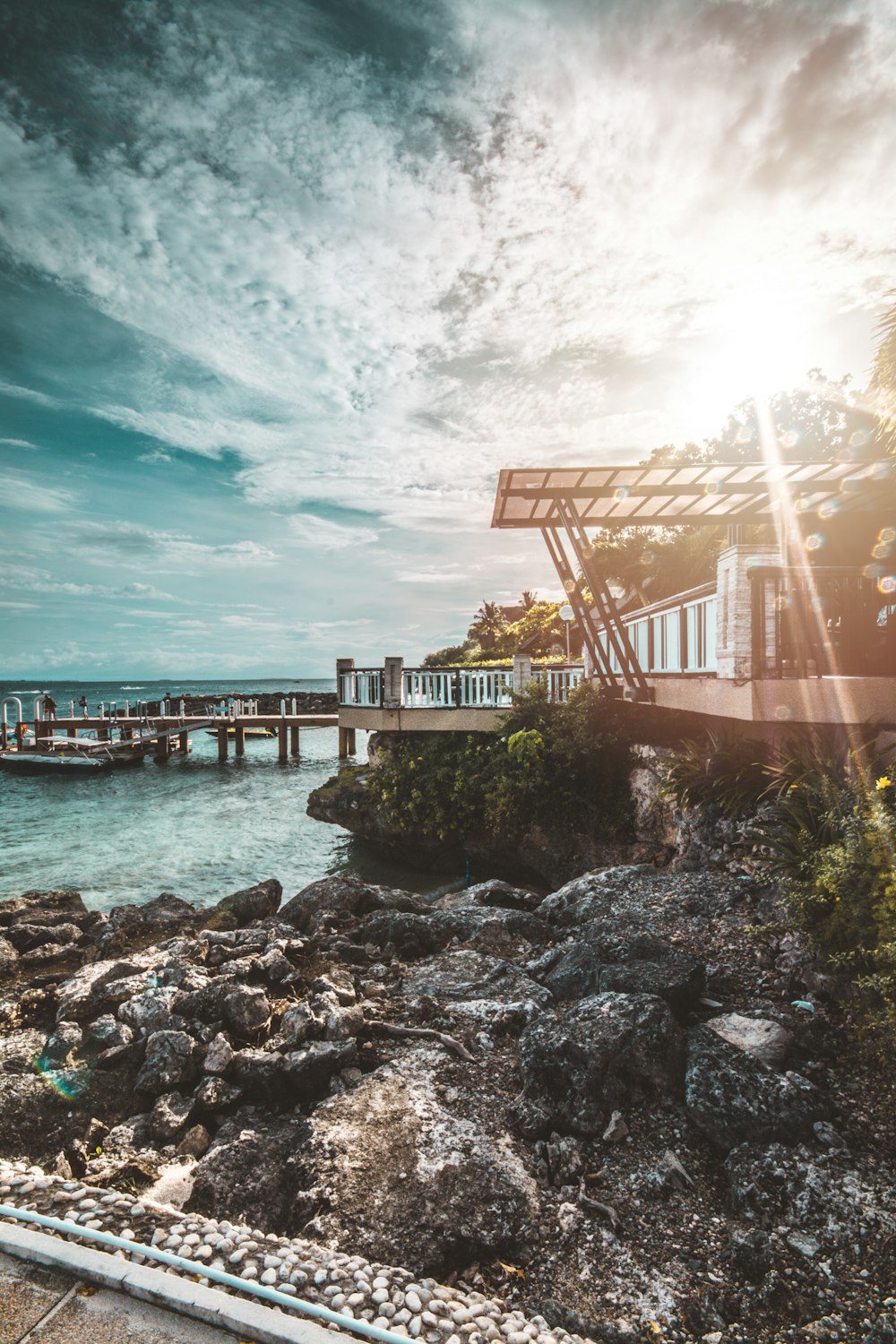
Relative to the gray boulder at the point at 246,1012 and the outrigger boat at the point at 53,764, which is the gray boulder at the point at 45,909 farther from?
the outrigger boat at the point at 53,764

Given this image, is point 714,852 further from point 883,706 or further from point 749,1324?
point 749,1324

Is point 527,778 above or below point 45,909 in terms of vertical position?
above

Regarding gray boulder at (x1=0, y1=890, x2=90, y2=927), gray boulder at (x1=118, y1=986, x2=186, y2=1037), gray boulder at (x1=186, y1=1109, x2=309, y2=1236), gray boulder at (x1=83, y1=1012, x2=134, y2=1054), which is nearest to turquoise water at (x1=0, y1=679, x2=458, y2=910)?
gray boulder at (x1=0, y1=890, x2=90, y2=927)

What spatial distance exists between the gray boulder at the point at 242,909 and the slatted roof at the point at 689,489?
6.56 metres

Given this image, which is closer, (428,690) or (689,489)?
(689,489)

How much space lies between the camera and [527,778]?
11336 millimetres

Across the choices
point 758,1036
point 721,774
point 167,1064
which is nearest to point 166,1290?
point 167,1064

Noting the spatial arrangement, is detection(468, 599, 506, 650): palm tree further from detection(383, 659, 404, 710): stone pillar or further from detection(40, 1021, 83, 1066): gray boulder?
detection(40, 1021, 83, 1066): gray boulder

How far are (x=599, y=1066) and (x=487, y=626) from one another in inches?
1302

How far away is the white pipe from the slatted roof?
759cm

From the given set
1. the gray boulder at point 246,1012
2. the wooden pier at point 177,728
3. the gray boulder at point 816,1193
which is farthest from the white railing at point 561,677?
the wooden pier at point 177,728

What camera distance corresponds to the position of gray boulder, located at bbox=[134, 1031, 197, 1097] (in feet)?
15.6

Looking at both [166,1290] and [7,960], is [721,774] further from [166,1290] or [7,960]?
[7,960]

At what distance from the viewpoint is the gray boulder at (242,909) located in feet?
29.8
